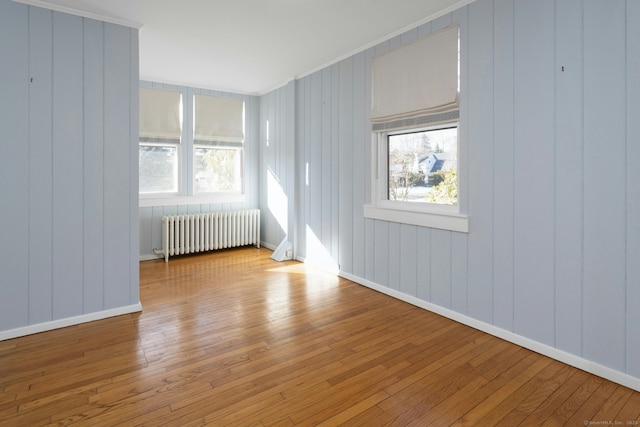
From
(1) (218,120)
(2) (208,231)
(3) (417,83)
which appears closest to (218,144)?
(1) (218,120)

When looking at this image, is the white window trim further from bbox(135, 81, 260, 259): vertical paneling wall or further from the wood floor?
bbox(135, 81, 260, 259): vertical paneling wall

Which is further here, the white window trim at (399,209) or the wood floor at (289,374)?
the white window trim at (399,209)

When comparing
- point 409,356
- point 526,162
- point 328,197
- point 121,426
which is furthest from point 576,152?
point 121,426

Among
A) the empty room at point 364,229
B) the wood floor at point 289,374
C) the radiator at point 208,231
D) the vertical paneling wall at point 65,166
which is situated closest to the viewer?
the wood floor at point 289,374

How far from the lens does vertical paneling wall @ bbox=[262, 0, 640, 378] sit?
2.23 metres

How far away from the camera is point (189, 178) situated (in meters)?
5.87

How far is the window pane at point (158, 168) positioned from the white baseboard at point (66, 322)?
263 centimetres

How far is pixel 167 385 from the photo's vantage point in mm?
2229

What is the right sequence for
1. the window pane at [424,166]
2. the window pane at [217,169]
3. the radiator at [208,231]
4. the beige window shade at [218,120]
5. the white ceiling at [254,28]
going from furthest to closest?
1. the window pane at [217,169]
2. the beige window shade at [218,120]
3. the radiator at [208,231]
4. the window pane at [424,166]
5. the white ceiling at [254,28]

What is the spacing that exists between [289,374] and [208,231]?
389cm

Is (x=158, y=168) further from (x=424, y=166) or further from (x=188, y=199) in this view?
(x=424, y=166)

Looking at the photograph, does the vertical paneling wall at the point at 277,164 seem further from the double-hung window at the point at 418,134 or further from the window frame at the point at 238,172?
the double-hung window at the point at 418,134

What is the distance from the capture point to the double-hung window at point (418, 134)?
321cm

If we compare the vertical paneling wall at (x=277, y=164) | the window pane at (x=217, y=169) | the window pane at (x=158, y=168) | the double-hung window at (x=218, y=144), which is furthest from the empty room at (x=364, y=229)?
the window pane at (x=217, y=169)
